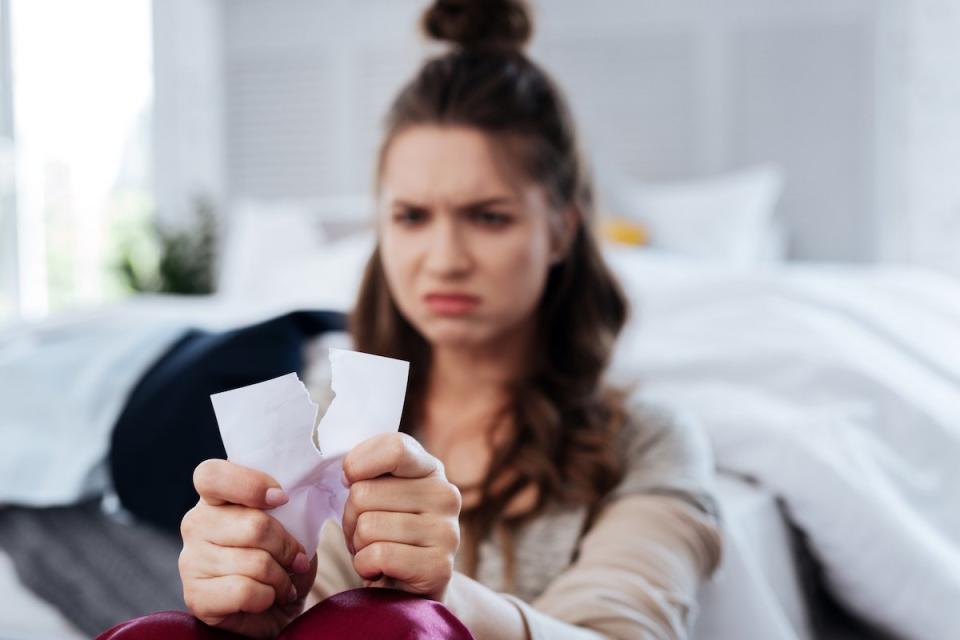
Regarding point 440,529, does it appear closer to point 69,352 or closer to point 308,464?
point 308,464

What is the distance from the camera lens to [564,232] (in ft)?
4.08

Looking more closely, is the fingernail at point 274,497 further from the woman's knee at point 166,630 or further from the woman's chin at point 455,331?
the woman's chin at point 455,331

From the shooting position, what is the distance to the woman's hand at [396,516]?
530mm

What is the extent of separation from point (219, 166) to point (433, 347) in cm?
365

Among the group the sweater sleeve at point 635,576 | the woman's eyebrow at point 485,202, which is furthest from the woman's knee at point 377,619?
the woman's eyebrow at point 485,202

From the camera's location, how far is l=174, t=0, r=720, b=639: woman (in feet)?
1.77

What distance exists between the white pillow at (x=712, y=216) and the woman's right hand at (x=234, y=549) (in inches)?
112

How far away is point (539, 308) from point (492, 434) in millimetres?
226

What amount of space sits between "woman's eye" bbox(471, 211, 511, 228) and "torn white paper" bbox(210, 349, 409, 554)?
57 cm

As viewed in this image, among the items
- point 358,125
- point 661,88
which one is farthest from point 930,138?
point 358,125

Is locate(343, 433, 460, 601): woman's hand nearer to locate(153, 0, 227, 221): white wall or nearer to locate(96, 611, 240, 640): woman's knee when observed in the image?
locate(96, 611, 240, 640): woman's knee

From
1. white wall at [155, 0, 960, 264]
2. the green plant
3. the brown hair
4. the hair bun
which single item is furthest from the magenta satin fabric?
the green plant

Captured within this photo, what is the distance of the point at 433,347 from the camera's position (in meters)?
1.30

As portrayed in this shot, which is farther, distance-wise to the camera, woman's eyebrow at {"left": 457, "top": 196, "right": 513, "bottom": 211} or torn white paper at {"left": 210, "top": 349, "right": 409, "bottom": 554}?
woman's eyebrow at {"left": 457, "top": 196, "right": 513, "bottom": 211}
